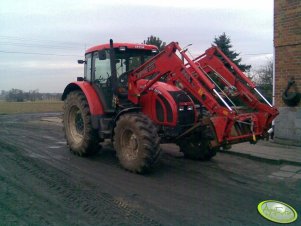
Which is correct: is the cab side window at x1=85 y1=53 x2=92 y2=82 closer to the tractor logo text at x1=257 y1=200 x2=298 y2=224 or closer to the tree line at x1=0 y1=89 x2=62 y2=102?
the tractor logo text at x1=257 y1=200 x2=298 y2=224

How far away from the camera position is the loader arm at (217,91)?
6.25 metres

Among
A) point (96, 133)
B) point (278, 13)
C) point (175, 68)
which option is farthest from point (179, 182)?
point (278, 13)

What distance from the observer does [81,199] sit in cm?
542

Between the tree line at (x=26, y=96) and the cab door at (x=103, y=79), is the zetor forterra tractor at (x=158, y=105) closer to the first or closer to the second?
the cab door at (x=103, y=79)

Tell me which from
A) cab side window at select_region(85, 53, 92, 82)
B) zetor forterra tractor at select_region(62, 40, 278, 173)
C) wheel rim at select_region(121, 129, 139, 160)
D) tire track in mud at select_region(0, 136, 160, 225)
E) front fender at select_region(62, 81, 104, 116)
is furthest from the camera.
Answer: cab side window at select_region(85, 53, 92, 82)

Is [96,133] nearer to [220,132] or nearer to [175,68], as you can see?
[175,68]

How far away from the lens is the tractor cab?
8023mm

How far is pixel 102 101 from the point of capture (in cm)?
836

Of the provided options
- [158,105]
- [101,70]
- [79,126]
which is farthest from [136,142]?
[79,126]

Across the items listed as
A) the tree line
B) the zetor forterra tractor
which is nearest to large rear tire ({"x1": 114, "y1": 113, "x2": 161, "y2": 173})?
the zetor forterra tractor

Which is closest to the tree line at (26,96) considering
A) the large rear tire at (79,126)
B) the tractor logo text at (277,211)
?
the large rear tire at (79,126)

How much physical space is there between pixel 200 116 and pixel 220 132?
1.48 metres

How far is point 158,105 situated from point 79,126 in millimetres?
2844

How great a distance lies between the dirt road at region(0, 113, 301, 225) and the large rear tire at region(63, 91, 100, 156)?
33 centimetres
